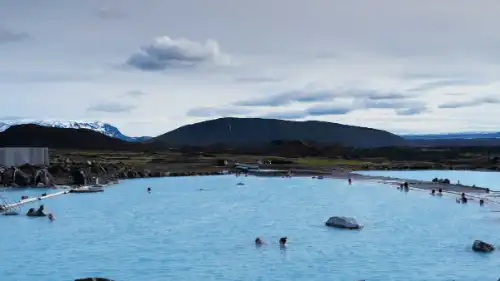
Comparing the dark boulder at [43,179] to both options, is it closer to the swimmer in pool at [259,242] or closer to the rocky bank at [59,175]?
the rocky bank at [59,175]

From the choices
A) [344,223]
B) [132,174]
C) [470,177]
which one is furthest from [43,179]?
[470,177]

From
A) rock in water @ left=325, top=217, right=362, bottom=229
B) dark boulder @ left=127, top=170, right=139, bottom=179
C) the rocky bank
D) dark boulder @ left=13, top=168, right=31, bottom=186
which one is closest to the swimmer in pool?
rock in water @ left=325, top=217, right=362, bottom=229

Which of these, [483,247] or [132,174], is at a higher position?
[132,174]

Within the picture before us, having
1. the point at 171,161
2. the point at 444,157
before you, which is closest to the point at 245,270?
the point at 171,161

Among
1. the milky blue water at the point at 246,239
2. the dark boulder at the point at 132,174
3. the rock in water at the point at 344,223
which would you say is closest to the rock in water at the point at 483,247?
the milky blue water at the point at 246,239

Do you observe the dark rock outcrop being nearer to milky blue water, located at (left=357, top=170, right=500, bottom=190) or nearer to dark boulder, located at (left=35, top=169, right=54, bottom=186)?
dark boulder, located at (left=35, top=169, right=54, bottom=186)

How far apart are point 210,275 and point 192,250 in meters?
6.09

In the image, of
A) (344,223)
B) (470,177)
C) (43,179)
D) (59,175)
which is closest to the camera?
(344,223)

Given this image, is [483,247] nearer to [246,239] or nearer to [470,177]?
[246,239]

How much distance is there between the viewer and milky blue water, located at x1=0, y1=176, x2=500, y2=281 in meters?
28.9

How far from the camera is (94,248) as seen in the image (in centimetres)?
3512

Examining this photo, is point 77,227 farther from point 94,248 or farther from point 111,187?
point 111,187

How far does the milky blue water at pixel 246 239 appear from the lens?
1139 inches

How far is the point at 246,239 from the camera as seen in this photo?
37281mm
